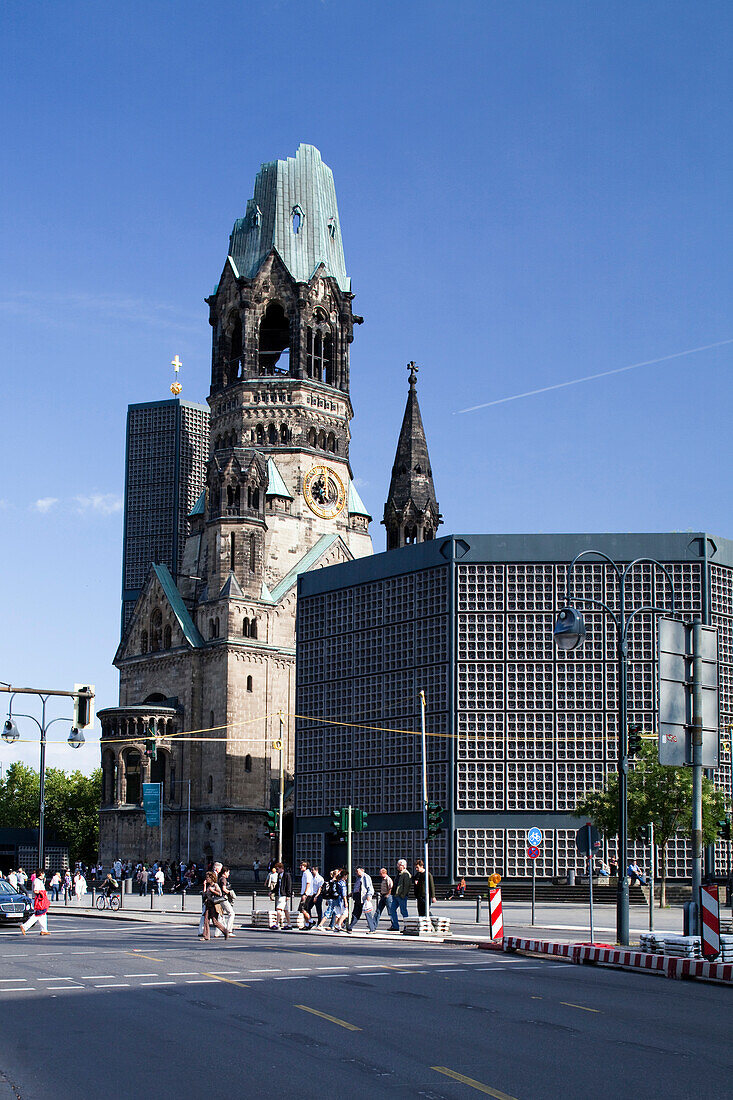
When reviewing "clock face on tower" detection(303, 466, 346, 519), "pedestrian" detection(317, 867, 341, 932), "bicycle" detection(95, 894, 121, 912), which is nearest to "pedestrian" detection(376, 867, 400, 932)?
"pedestrian" detection(317, 867, 341, 932)

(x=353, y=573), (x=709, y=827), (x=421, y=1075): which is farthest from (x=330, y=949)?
(x=353, y=573)

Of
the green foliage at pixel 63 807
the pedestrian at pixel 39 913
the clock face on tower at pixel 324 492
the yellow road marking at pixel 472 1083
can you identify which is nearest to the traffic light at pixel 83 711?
the pedestrian at pixel 39 913

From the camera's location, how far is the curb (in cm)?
2178

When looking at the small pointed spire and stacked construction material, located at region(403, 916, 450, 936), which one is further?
the small pointed spire

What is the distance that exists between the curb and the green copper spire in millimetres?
75516

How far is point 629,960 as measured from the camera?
78.3 ft

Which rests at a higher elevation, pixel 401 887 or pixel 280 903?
pixel 401 887

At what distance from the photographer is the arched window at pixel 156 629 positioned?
92.9m

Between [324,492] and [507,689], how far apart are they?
112ft

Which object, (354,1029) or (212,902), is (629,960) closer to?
(354,1029)

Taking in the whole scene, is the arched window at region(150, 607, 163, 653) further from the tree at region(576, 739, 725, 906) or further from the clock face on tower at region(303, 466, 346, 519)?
the tree at region(576, 739, 725, 906)

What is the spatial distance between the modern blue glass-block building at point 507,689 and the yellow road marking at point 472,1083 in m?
51.2

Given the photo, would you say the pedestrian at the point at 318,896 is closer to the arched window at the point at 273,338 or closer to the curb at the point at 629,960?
the curb at the point at 629,960

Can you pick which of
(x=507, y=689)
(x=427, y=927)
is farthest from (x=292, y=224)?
(x=427, y=927)
